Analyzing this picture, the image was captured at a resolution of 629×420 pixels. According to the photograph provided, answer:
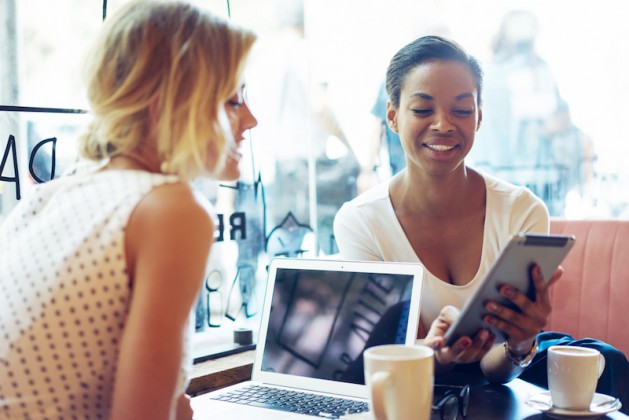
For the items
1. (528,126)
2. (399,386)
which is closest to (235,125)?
(399,386)

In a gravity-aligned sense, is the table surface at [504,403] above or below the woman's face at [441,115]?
below

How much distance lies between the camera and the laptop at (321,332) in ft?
3.81

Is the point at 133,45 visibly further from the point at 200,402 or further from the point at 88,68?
the point at 200,402

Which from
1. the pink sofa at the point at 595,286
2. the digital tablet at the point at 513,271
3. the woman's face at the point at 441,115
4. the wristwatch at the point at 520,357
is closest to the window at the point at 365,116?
the pink sofa at the point at 595,286

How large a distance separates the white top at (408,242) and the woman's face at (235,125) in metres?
0.71

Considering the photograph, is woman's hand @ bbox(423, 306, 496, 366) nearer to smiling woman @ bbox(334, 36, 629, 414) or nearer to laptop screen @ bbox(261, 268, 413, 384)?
laptop screen @ bbox(261, 268, 413, 384)

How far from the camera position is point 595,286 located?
79.5 inches

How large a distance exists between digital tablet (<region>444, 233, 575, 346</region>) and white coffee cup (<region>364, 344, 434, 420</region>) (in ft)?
0.60

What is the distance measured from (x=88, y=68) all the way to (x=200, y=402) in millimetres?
598

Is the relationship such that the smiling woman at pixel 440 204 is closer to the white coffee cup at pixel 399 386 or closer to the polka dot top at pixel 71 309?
the white coffee cup at pixel 399 386

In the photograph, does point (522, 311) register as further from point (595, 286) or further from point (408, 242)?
point (595, 286)

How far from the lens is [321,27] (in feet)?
7.86

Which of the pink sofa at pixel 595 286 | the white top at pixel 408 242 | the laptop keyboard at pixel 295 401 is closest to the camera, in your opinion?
the laptop keyboard at pixel 295 401

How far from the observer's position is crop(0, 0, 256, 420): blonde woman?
72 cm
